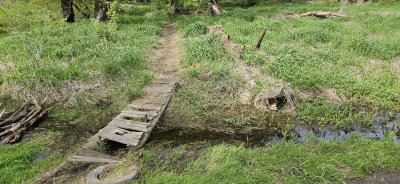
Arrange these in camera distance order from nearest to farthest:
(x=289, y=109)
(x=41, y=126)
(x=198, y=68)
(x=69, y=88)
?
(x=41, y=126) → (x=289, y=109) → (x=69, y=88) → (x=198, y=68)

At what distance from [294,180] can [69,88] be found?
6734mm

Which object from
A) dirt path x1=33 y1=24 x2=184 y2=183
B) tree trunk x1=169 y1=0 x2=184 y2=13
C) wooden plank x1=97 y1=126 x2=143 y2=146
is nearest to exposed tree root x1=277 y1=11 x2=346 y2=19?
dirt path x1=33 y1=24 x2=184 y2=183

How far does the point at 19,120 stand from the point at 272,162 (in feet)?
19.5

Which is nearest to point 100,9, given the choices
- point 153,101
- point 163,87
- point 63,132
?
point 163,87

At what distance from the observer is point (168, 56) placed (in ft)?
40.4

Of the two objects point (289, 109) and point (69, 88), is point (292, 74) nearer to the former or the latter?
point (289, 109)

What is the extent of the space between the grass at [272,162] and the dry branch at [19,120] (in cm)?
296

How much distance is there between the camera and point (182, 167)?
17.6 ft

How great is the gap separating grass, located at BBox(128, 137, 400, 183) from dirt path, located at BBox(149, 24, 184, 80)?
14.8ft

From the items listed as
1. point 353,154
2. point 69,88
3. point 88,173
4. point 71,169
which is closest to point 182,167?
point 88,173

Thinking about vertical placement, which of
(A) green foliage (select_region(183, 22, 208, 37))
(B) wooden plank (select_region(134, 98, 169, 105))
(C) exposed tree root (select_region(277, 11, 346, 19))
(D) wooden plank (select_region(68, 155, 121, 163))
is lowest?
(D) wooden plank (select_region(68, 155, 121, 163))

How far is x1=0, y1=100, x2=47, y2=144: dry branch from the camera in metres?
6.57

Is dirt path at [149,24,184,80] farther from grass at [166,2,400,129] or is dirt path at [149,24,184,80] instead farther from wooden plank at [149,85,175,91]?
wooden plank at [149,85,175,91]

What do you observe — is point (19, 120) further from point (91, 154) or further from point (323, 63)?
point (323, 63)
